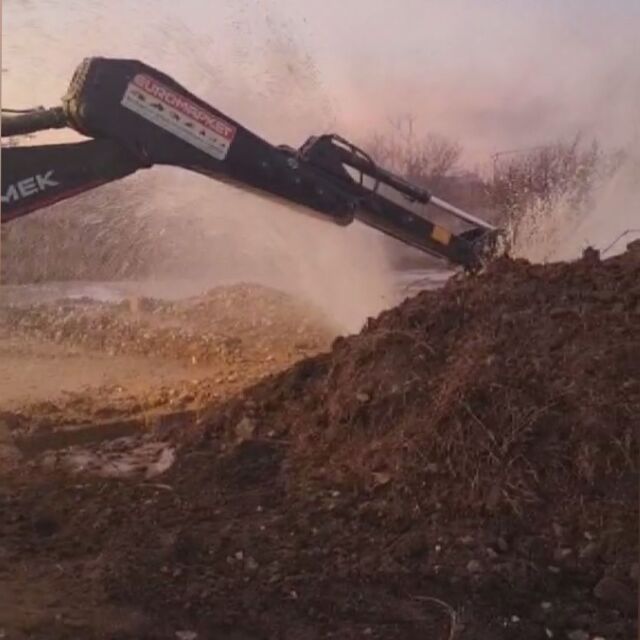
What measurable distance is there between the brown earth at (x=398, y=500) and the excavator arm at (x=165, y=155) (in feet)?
3.03

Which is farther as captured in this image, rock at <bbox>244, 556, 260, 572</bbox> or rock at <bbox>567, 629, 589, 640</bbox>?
rock at <bbox>244, 556, 260, 572</bbox>

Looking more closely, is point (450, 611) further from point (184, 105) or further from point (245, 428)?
point (184, 105)

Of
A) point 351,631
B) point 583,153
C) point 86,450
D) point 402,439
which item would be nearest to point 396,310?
point 402,439

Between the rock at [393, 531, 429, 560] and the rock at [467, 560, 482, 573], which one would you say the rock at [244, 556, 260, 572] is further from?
the rock at [467, 560, 482, 573]

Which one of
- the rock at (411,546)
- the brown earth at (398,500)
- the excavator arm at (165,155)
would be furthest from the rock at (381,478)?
the excavator arm at (165,155)

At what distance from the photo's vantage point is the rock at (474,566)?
3.14 meters

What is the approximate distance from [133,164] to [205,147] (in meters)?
0.32

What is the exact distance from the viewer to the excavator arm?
447 cm

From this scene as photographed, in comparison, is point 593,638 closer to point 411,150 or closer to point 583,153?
point 411,150

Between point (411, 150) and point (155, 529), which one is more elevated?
point (411, 150)

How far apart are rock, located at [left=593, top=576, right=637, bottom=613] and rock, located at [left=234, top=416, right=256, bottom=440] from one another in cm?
158

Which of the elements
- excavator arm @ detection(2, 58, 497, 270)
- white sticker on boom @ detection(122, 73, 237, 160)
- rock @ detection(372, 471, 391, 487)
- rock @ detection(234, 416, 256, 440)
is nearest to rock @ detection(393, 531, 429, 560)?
rock @ detection(372, 471, 391, 487)

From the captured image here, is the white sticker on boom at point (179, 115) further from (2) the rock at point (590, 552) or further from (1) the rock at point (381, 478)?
(2) the rock at point (590, 552)

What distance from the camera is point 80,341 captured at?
23.3 feet
